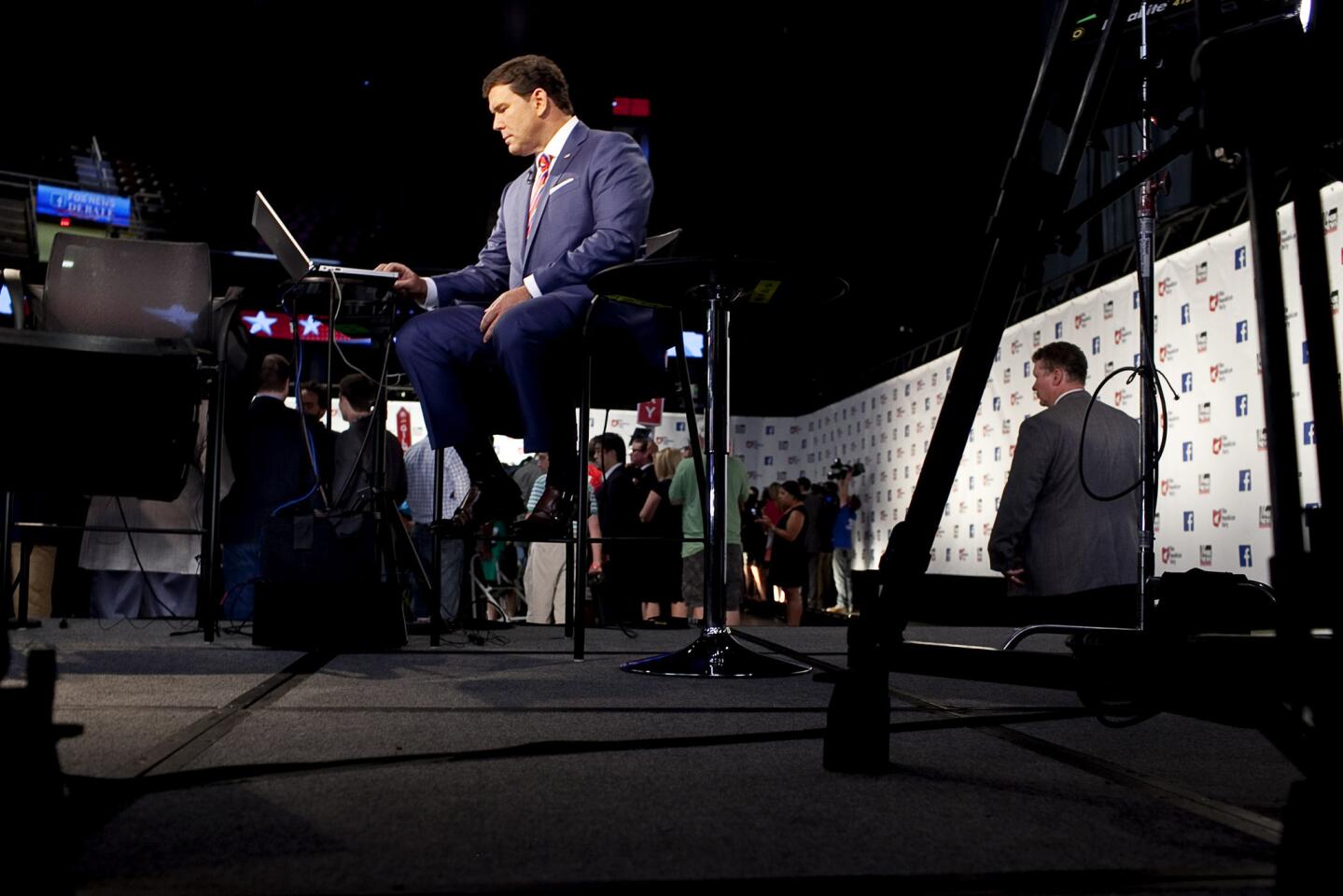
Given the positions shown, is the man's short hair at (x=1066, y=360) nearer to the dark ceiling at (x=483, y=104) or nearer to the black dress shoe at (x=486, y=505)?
the dark ceiling at (x=483, y=104)

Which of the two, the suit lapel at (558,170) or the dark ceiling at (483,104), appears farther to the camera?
the dark ceiling at (483,104)

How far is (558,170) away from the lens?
2.51 m

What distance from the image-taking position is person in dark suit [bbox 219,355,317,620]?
453cm

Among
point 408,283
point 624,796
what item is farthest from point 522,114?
point 624,796

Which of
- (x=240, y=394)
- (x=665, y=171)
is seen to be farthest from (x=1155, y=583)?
(x=665, y=171)

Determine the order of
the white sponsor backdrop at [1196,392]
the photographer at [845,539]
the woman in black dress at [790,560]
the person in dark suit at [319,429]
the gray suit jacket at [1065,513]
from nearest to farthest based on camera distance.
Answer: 1. the gray suit jacket at [1065,513]
2. the person in dark suit at [319,429]
3. the white sponsor backdrop at [1196,392]
4. the woman in black dress at [790,560]
5. the photographer at [845,539]

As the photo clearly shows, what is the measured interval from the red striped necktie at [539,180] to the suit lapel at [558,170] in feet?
0.04

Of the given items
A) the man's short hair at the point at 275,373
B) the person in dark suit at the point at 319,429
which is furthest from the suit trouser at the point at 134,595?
the man's short hair at the point at 275,373

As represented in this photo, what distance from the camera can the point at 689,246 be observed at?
2.02m

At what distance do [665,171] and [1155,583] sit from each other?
1061cm

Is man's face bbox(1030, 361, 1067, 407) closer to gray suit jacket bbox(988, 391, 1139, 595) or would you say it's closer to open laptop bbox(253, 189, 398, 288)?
gray suit jacket bbox(988, 391, 1139, 595)

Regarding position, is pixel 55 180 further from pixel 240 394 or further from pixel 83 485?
pixel 83 485

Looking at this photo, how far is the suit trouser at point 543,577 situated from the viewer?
256 inches

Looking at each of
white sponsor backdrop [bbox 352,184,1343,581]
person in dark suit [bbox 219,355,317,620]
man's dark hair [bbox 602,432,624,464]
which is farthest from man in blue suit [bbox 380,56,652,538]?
man's dark hair [bbox 602,432,624,464]
